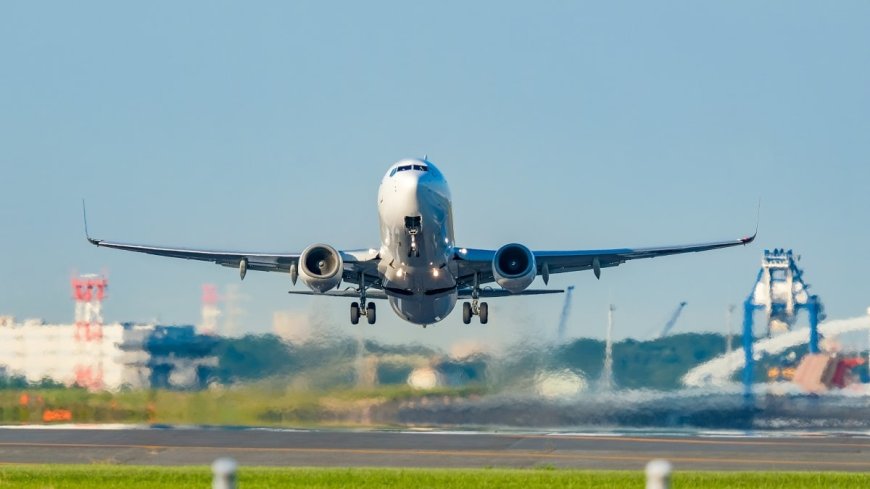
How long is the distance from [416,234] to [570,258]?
7.03m

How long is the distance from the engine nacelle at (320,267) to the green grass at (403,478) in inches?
325

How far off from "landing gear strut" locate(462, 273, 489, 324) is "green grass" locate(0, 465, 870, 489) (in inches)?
438

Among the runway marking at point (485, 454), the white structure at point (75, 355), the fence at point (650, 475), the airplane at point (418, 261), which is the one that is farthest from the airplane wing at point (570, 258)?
the fence at point (650, 475)

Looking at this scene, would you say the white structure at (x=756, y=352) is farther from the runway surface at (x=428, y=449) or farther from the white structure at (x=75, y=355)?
the white structure at (x=75, y=355)

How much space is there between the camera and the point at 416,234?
3369 centimetres

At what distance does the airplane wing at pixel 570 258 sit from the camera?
37.0 m

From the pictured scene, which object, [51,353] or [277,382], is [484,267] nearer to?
[277,382]

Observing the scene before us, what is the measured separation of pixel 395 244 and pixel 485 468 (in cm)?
758

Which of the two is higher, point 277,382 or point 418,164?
point 418,164

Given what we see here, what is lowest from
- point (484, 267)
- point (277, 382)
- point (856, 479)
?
point (856, 479)

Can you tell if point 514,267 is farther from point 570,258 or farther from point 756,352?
point 756,352

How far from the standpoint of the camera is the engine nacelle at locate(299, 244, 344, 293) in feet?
116

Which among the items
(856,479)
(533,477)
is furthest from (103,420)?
(856,479)

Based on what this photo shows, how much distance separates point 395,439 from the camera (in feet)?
126
